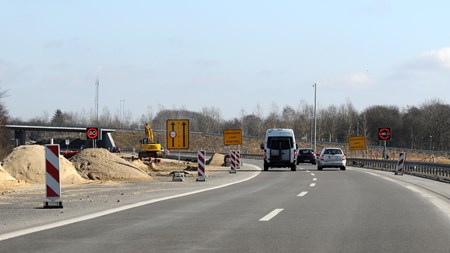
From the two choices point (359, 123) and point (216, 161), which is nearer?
point (216, 161)

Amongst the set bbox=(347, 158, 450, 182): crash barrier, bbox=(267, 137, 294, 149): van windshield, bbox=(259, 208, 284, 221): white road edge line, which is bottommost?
bbox=(347, 158, 450, 182): crash barrier

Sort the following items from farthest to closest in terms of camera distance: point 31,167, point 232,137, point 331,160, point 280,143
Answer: point 232,137, point 331,160, point 280,143, point 31,167

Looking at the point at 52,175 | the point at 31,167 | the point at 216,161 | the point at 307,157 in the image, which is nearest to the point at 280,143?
the point at 307,157

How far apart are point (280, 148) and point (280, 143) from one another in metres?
0.37

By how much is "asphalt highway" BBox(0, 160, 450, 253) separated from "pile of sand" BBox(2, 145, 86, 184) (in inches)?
461

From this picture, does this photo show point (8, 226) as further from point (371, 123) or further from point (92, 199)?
point (371, 123)

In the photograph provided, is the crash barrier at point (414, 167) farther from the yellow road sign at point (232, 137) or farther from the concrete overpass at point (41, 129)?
the concrete overpass at point (41, 129)

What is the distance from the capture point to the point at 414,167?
1764 inches

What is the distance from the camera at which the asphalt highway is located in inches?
340

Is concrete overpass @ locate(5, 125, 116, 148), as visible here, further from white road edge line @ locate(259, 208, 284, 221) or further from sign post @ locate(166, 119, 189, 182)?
white road edge line @ locate(259, 208, 284, 221)

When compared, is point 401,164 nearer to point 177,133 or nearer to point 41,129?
point 177,133

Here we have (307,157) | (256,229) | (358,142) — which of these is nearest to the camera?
(256,229)

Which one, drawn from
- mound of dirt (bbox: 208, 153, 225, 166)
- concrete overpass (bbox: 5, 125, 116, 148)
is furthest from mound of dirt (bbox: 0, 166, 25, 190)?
concrete overpass (bbox: 5, 125, 116, 148)

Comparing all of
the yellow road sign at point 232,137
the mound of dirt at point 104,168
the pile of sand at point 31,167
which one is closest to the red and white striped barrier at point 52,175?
the pile of sand at point 31,167
